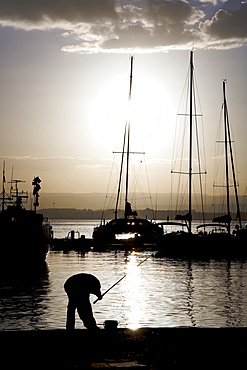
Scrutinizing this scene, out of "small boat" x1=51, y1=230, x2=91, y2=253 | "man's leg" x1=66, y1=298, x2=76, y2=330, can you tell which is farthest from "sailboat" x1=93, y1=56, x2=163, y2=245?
"man's leg" x1=66, y1=298, x2=76, y2=330

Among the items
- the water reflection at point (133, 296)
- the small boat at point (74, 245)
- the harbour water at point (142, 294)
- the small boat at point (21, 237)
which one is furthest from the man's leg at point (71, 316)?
the small boat at point (74, 245)

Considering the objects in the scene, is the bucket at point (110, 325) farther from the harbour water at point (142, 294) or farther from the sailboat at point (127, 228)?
the sailboat at point (127, 228)

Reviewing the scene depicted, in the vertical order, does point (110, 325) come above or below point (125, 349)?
above

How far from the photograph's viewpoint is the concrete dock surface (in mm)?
11625

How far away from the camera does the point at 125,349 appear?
511 inches

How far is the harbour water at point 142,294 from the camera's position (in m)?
24.2

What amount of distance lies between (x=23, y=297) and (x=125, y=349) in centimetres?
2001

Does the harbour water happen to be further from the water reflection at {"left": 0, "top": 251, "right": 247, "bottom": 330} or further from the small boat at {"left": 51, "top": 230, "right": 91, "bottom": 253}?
the small boat at {"left": 51, "top": 230, "right": 91, "bottom": 253}

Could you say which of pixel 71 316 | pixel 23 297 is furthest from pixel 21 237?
pixel 71 316

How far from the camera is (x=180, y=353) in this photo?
41.4 ft

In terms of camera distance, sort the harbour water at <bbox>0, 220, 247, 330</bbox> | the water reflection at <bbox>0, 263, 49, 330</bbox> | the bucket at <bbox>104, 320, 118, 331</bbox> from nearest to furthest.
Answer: the bucket at <bbox>104, 320, 118, 331</bbox> < the water reflection at <bbox>0, 263, 49, 330</bbox> < the harbour water at <bbox>0, 220, 247, 330</bbox>

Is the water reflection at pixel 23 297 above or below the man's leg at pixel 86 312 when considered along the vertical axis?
below

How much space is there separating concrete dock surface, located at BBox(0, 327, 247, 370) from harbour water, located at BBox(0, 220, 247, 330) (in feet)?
26.7

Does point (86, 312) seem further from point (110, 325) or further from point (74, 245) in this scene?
point (74, 245)
